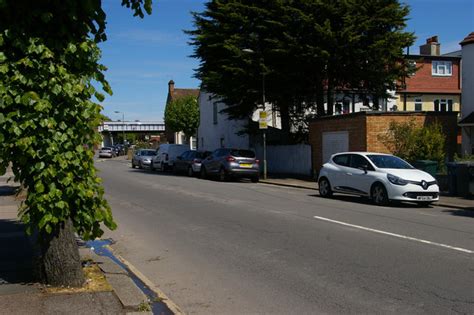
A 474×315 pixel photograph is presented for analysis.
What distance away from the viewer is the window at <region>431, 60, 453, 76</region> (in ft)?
141

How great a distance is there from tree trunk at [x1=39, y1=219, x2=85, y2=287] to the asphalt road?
1138 mm

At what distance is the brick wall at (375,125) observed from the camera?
72.8 feet

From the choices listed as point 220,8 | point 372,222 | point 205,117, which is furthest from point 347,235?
point 205,117

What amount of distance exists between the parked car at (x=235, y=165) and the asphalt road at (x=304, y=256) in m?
10.6

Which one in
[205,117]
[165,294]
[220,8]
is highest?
[220,8]

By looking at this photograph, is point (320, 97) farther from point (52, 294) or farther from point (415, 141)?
point (52, 294)

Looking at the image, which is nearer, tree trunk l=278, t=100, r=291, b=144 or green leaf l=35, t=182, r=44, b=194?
green leaf l=35, t=182, r=44, b=194

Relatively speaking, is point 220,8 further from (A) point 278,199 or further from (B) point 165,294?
(B) point 165,294

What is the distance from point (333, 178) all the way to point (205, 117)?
1231 inches

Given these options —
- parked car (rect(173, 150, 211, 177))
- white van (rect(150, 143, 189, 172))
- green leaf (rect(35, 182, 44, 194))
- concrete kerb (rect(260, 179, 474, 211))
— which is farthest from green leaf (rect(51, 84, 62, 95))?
white van (rect(150, 143, 189, 172))

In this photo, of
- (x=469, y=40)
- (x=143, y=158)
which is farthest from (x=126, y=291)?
(x=143, y=158)

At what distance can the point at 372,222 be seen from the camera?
440 inches

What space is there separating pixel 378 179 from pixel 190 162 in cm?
1645

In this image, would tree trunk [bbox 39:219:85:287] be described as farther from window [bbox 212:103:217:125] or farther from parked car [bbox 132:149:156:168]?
window [bbox 212:103:217:125]
